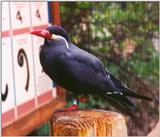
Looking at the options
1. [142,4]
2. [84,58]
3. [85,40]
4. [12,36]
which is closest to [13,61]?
[12,36]

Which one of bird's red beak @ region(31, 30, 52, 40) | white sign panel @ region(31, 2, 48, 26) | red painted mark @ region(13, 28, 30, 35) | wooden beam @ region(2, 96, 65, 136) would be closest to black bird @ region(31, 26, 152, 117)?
bird's red beak @ region(31, 30, 52, 40)

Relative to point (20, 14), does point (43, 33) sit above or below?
above

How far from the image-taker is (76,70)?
8.00ft

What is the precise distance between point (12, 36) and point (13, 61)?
0.18 m

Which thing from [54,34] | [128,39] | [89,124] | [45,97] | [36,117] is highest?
[54,34]

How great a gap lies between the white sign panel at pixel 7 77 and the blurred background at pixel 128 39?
2.39 meters

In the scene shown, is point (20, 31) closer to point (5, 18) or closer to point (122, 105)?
point (5, 18)

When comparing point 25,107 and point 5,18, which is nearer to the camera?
point 5,18

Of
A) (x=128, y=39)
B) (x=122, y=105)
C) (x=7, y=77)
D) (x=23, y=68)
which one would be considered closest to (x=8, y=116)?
(x=7, y=77)

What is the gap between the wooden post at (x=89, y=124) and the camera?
7.53 feet

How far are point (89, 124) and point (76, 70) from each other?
252 millimetres

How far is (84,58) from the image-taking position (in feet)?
8.07

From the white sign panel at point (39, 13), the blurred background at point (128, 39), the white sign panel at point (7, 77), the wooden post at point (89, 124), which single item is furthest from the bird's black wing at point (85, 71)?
the blurred background at point (128, 39)

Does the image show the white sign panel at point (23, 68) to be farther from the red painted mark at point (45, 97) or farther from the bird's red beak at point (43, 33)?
the bird's red beak at point (43, 33)
